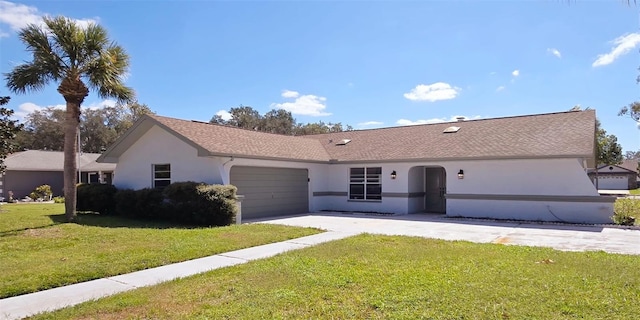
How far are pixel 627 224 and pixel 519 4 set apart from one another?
341 inches

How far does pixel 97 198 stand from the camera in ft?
51.2

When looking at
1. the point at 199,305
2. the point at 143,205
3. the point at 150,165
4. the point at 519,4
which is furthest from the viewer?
the point at 150,165

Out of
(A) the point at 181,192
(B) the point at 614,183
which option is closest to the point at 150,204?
(A) the point at 181,192

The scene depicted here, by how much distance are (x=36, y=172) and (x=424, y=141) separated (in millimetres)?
28913

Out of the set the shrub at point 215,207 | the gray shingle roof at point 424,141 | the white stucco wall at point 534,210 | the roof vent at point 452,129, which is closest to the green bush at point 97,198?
the gray shingle roof at point 424,141

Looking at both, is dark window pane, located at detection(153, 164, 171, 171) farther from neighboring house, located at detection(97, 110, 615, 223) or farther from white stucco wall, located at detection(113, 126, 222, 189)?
white stucco wall, located at detection(113, 126, 222, 189)

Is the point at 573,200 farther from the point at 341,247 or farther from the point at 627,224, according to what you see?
the point at 341,247

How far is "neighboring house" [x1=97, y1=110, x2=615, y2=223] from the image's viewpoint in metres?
14.3

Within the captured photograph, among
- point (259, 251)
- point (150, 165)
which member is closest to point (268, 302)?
point (259, 251)

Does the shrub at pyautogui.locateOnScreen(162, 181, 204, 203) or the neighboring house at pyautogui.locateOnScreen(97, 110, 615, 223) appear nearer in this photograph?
the shrub at pyautogui.locateOnScreen(162, 181, 204, 203)

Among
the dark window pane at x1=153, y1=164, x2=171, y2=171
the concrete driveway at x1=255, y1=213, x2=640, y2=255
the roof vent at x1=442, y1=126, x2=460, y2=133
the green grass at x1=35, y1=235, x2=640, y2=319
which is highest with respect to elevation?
the roof vent at x1=442, y1=126, x2=460, y2=133

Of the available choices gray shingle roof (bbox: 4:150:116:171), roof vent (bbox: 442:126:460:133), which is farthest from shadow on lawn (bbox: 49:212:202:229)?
gray shingle roof (bbox: 4:150:116:171)

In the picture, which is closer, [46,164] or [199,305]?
[199,305]

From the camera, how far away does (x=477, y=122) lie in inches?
776
